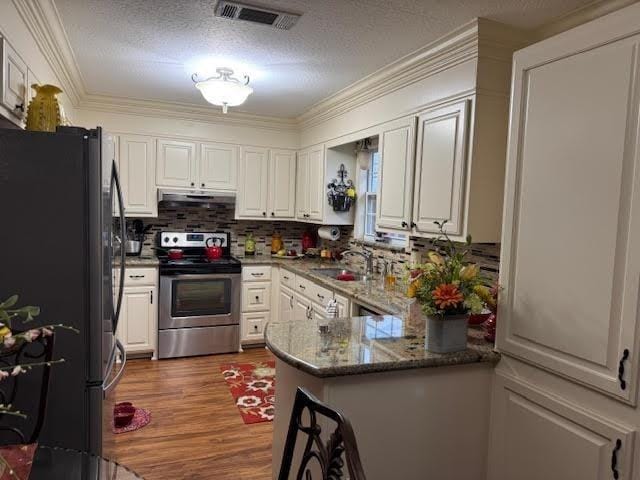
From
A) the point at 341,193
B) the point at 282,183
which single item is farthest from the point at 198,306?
the point at 341,193

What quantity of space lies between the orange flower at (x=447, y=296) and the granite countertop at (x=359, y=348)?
0.23 m

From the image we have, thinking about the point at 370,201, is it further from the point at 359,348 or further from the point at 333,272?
the point at 359,348

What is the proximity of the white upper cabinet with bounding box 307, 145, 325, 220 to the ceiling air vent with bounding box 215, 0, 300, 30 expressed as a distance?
202 cm

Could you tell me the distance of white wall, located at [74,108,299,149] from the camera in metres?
4.28

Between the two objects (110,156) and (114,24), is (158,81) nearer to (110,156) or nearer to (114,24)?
(114,24)

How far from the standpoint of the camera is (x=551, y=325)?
1.61m

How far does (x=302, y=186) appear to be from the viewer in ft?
15.9

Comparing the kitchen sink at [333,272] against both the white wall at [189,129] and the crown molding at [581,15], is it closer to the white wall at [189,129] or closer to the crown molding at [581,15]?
the white wall at [189,129]

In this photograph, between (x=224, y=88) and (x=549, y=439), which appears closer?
(x=549, y=439)

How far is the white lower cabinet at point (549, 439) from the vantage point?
1.44 meters

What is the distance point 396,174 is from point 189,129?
8.11 ft

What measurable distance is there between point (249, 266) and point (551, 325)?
133 inches

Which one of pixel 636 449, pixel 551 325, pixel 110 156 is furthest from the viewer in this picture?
pixel 110 156

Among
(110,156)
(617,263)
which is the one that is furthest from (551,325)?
(110,156)
